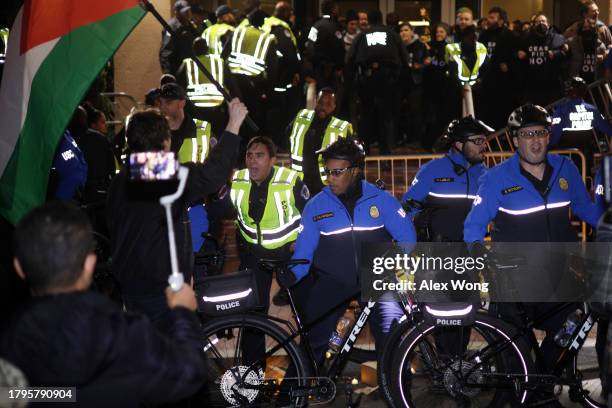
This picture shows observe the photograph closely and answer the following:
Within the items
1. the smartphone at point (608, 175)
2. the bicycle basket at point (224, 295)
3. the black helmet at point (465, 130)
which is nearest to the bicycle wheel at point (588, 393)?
the smartphone at point (608, 175)

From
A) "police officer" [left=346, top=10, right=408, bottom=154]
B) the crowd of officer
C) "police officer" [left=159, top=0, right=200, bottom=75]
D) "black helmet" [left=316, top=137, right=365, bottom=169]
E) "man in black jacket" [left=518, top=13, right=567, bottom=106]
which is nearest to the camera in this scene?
the crowd of officer

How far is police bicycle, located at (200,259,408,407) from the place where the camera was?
6.22m

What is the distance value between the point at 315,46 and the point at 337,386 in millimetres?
8627

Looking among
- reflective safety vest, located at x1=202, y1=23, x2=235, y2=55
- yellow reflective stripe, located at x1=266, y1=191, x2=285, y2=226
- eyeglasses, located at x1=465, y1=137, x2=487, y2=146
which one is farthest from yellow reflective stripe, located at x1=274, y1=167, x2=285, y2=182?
reflective safety vest, located at x1=202, y1=23, x2=235, y2=55

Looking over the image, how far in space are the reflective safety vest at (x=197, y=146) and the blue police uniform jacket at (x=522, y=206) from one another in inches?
102

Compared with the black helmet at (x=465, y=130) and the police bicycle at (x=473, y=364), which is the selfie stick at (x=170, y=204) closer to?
the police bicycle at (x=473, y=364)

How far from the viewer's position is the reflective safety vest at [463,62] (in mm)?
14086

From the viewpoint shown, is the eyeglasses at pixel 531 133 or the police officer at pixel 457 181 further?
the police officer at pixel 457 181

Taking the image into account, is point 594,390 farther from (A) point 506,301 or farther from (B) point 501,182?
(B) point 501,182

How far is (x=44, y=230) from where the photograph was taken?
3502 millimetres

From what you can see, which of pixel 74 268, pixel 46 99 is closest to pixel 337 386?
pixel 46 99

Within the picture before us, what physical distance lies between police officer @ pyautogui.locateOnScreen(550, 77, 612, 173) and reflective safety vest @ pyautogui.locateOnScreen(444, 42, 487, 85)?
111 inches

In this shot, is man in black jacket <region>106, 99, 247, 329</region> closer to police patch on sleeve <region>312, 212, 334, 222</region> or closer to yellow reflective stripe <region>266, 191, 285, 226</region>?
police patch on sleeve <region>312, 212, 334, 222</region>

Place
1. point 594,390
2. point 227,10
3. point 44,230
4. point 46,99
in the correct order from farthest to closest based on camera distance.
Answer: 1. point 227,10
2. point 594,390
3. point 46,99
4. point 44,230
